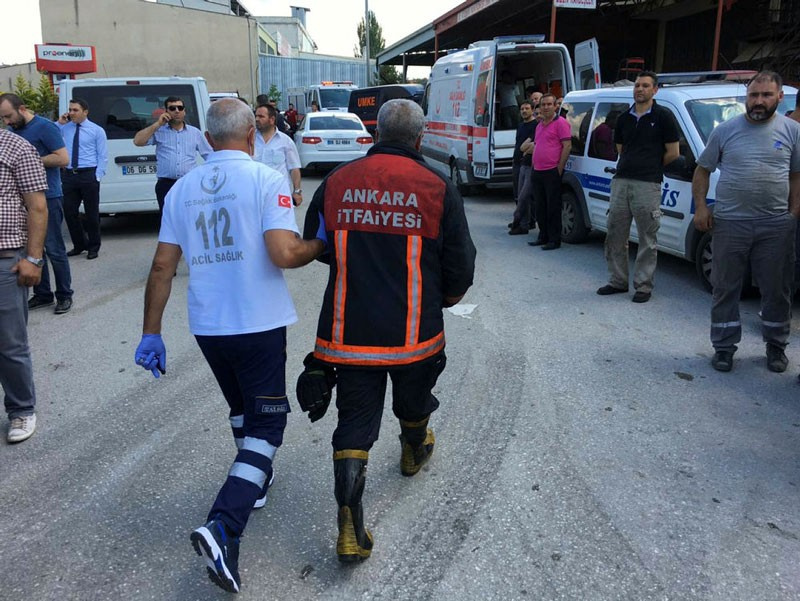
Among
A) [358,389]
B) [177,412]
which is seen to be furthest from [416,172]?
[177,412]

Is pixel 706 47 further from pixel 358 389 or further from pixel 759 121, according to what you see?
pixel 358 389

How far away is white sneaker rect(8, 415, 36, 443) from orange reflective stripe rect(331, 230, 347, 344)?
2.43m

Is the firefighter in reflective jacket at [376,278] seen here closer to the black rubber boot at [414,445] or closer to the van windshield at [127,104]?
the black rubber boot at [414,445]

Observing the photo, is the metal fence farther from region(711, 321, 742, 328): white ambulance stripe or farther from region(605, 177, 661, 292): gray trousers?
region(711, 321, 742, 328): white ambulance stripe

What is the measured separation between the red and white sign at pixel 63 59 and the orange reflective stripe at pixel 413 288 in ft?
73.6

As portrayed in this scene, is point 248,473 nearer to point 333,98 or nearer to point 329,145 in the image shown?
point 329,145

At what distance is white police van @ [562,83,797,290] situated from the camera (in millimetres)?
6711

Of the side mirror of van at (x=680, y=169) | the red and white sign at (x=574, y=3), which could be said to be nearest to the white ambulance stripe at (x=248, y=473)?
the side mirror of van at (x=680, y=169)

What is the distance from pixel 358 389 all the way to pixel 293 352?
9.21 ft

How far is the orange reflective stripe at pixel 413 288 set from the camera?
8.99 ft

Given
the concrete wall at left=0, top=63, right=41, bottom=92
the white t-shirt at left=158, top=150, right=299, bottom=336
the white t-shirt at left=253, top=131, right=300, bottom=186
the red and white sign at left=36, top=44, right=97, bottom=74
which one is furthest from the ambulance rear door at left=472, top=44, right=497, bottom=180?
the concrete wall at left=0, top=63, right=41, bottom=92

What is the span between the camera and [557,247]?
9.05 metres

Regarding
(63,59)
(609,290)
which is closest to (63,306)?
(609,290)

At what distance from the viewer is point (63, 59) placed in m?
22.0
